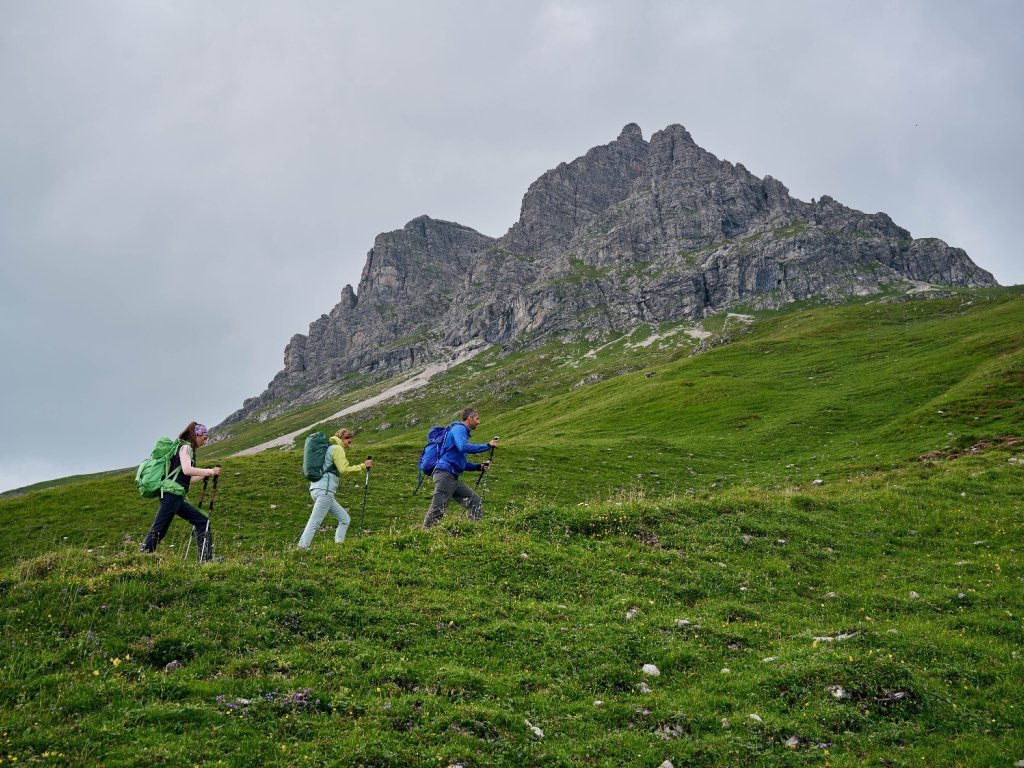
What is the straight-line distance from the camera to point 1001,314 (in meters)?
100

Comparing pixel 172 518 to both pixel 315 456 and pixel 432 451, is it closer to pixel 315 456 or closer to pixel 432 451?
pixel 315 456

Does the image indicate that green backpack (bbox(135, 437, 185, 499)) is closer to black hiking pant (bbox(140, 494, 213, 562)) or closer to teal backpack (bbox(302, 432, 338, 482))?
black hiking pant (bbox(140, 494, 213, 562))

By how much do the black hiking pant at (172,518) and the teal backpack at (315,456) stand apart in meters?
3.01

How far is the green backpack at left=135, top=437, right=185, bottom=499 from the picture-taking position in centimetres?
1455

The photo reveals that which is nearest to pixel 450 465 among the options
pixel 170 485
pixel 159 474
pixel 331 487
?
pixel 331 487

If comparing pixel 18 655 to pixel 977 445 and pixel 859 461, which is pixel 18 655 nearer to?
pixel 859 461

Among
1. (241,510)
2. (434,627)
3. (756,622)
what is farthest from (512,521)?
(241,510)

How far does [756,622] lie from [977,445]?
1228 inches

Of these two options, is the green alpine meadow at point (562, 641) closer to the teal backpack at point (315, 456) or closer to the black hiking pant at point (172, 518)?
the black hiking pant at point (172, 518)

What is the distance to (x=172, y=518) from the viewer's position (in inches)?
593

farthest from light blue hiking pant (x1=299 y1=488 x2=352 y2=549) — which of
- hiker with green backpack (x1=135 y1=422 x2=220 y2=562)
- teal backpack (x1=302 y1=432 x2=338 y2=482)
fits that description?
hiker with green backpack (x1=135 y1=422 x2=220 y2=562)

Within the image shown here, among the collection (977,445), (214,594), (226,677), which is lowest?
(977,445)

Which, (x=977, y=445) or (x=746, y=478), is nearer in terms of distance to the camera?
(x=977, y=445)

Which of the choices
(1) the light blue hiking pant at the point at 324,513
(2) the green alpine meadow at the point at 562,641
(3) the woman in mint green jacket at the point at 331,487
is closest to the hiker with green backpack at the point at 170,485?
(2) the green alpine meadow at the point at 562,641
